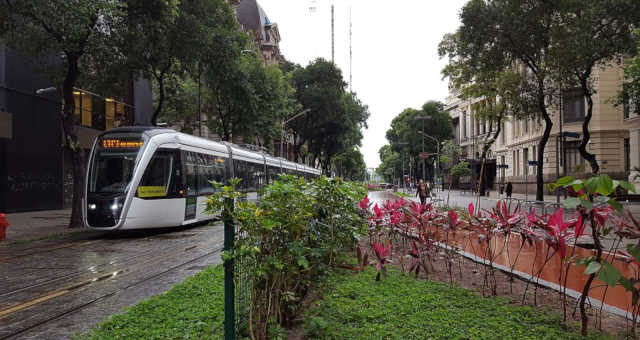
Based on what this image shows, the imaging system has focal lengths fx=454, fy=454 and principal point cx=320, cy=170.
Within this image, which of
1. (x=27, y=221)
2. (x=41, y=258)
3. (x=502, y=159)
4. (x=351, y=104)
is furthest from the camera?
(x=351, y=104)

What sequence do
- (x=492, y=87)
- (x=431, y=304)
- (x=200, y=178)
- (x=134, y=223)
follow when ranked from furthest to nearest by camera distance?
(x=492, y=87), (x=200, y=178), (x=134, y=223), (x=431, y=304)

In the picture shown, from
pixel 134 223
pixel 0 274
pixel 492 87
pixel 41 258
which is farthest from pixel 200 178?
pixel 492 87

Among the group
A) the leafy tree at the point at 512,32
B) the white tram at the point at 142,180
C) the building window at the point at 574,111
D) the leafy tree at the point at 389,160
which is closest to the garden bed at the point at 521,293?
the white tram at the point at 142,180

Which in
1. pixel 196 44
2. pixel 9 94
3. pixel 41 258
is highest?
pixel 196 44

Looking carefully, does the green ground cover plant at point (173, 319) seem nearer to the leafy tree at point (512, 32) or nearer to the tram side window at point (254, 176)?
the tram side window at point (254, 176)

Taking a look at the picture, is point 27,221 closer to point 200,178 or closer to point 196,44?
point 200,178

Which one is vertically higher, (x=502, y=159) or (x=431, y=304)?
(x=502, y=159)

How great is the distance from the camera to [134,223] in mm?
12523

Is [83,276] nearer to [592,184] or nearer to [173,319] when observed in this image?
[173,319]

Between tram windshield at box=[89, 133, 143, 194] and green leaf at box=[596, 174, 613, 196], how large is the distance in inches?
462

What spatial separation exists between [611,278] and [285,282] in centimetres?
246

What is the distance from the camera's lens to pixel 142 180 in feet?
41.5

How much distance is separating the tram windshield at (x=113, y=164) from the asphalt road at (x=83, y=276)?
152 centimetres

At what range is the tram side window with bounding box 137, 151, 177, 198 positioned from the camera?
1274 centimetres
